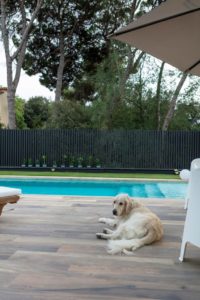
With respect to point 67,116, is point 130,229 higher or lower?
lower

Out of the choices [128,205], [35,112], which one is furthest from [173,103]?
[35,112]

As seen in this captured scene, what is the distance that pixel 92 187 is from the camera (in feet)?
32.3

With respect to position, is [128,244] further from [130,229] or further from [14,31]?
[14,31]

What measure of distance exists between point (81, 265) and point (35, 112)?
22.8 m

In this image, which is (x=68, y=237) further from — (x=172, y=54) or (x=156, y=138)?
(x=156, y=138)

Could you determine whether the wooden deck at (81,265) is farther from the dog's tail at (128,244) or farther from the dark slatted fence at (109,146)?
the dark slatted fence at (109,146)

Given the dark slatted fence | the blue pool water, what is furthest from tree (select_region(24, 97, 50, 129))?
the blue pool water

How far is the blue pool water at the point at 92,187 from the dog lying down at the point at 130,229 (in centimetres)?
470

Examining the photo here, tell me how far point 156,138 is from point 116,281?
35.3 ft

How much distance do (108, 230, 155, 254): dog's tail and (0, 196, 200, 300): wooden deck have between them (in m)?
0.06

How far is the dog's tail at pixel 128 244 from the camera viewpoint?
10.8 feet

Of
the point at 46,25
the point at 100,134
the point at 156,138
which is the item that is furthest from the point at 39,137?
the point at 46,25

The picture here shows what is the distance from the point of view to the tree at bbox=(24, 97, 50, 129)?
77.5ft

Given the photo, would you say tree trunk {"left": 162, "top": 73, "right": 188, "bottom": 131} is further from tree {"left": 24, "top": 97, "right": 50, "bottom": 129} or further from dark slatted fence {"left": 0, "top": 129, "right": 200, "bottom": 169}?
tree {"left": 24, "top": 97, "right": 50, "bottom": 129}
